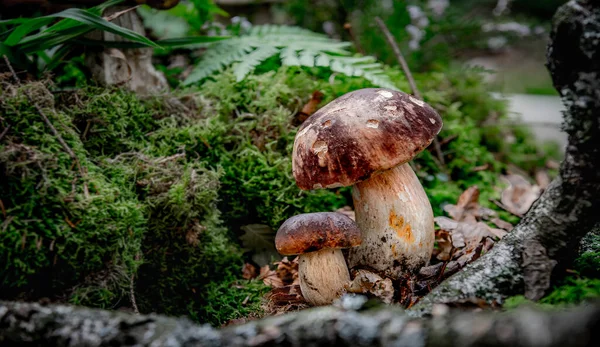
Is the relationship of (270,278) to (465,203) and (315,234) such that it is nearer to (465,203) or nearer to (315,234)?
(315,234)

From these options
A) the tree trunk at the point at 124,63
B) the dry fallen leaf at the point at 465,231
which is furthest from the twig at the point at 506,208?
the tree trunk at the point at 124,63

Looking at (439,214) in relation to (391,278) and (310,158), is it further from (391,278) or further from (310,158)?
(310,158)

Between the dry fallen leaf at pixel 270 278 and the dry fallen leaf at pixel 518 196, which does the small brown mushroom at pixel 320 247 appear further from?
the dry fallen leaf at pixel 518 196

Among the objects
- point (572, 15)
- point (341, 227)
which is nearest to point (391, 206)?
point (341, 227)

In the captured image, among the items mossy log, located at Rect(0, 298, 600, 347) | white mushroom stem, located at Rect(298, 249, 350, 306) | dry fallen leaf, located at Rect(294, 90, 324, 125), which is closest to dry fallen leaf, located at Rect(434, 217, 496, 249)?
white mushroom stem, located at Rect(298, 249, 350, 306)

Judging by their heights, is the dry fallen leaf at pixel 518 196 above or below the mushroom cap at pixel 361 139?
below
